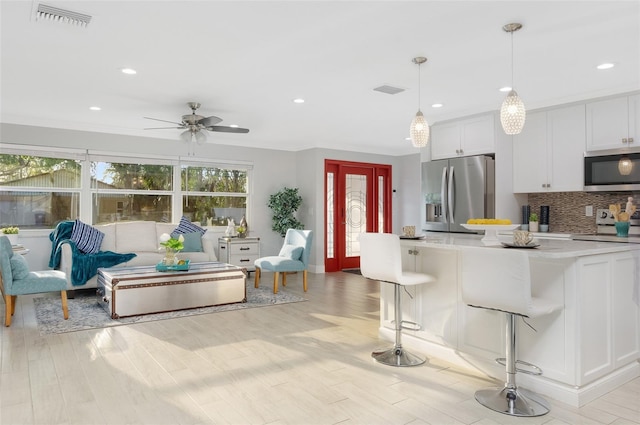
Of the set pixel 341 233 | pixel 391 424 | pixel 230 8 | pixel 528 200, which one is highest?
pixel 230 8

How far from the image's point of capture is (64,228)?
584cm

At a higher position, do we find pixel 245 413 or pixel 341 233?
pixel 341 233

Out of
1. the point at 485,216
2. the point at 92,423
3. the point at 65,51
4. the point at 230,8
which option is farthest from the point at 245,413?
the point at 485,216

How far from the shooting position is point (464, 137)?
5414mm

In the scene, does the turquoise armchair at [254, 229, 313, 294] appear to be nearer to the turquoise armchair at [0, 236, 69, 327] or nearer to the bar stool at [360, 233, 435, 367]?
the turquoise armchair at [0, 236, 69, 327]

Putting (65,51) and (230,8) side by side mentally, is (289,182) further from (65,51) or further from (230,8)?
(230,8)

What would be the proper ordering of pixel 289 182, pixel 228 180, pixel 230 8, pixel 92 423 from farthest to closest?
pixel 289 182
pixel 228 180
pixel 230 8
pixel 92 423

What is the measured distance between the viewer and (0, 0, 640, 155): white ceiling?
2777 mm

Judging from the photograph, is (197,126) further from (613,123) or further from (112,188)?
(613,123)

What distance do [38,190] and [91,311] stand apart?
2.42 meters

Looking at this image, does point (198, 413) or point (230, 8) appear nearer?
point (198, 413)

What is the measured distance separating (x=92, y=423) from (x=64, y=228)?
4.27 meters

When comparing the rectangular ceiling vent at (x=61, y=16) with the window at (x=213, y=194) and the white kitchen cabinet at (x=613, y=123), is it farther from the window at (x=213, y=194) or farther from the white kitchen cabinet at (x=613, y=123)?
the white kitchen cabinet at (x=613, y=123)

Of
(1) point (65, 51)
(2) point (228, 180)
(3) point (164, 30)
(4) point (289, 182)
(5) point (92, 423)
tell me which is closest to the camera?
(5) point (92, 423)
